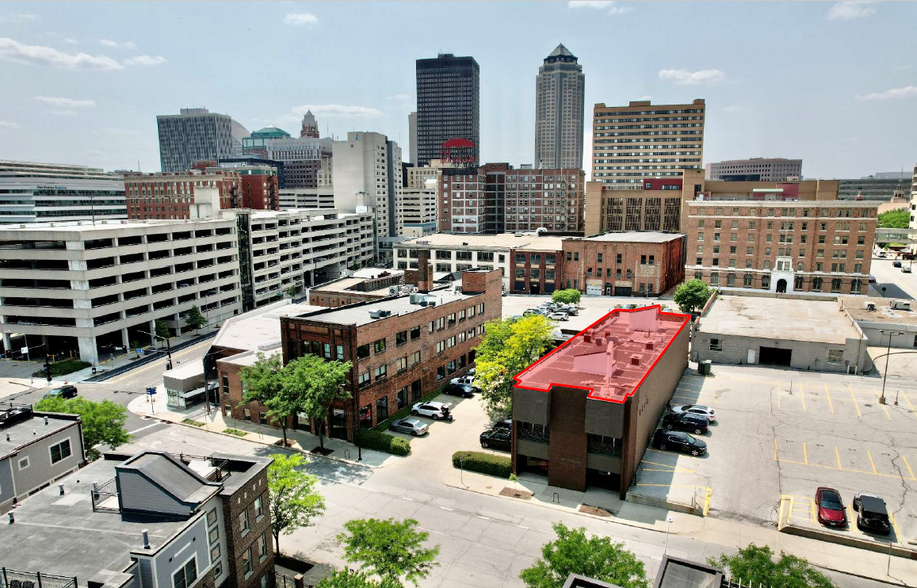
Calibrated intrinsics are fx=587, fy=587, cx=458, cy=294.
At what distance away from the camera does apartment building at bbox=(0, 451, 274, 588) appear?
872 inches

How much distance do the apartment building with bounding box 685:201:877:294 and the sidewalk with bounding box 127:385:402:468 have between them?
82730 mm

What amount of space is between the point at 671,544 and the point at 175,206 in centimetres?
17136

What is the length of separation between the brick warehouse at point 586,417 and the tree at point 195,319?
2398 inches

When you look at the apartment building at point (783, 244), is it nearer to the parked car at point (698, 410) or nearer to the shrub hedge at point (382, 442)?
the parked car at point (698, 410)

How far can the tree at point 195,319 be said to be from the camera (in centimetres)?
8875

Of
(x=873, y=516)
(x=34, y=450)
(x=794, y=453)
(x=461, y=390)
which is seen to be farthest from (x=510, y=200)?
(x=34, y=450)

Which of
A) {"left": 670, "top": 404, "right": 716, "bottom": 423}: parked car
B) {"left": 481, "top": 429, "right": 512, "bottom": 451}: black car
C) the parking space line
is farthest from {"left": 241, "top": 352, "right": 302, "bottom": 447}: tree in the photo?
the parking space line

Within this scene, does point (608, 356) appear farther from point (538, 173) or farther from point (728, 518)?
point (538, 173)

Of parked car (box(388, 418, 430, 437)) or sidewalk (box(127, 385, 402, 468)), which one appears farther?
parked car (box(388, 418, 430, 437))

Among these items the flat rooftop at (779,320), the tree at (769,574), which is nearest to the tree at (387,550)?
the tree at (769,574)

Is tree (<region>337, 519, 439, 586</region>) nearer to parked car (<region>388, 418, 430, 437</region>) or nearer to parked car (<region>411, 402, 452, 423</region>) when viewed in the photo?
parked car (<region>388, 418, 430, 437</region>)

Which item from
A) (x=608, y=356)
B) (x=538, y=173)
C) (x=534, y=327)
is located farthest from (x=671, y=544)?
(x=538, y=173)

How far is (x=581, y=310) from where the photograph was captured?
327ft

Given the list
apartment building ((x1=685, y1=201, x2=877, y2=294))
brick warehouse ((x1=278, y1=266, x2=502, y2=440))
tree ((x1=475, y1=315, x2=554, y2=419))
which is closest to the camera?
brick warehouse ((x1=278, y1=266, x2=502, y2=440))
